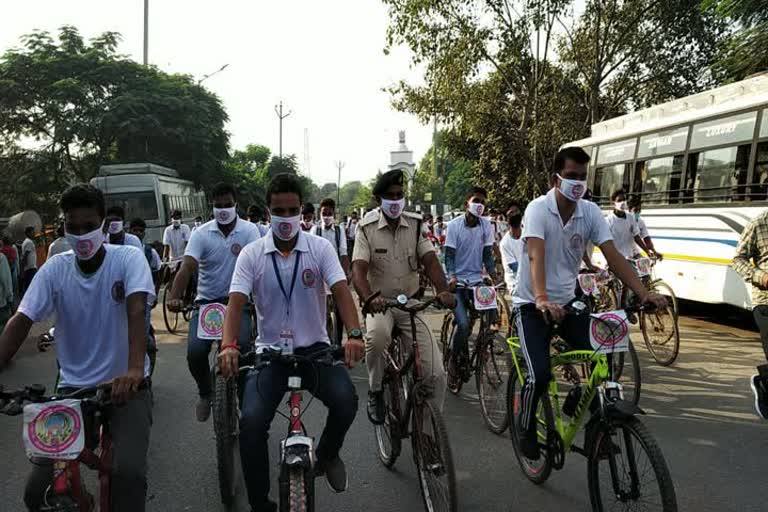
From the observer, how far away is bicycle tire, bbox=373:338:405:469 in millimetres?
4289

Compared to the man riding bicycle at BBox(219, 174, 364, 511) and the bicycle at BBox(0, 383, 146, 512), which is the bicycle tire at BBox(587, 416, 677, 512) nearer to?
the man riding bicycle at BBox(219, 174, 364, 511)

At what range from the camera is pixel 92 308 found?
3.06 meters

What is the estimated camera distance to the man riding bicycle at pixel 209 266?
5.00m

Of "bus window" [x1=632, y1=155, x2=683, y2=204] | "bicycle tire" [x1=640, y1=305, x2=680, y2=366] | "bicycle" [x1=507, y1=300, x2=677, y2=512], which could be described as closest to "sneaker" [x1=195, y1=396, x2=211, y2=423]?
"bicycle" [x1=507, y1=300, x2=677, y2=512]

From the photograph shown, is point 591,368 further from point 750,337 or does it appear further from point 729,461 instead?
point 750,337

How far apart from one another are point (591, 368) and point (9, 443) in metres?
4.35

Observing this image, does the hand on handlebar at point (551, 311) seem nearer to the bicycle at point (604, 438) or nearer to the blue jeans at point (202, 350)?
the bicycle at point (604, 438)

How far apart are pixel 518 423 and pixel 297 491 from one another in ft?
6.10

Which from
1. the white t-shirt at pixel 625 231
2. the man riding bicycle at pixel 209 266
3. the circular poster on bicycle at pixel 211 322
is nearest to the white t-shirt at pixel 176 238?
the man riding bicycle at pixel 209 266

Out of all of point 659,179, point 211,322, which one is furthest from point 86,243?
point 659,179

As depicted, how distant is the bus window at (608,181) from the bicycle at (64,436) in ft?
38.9

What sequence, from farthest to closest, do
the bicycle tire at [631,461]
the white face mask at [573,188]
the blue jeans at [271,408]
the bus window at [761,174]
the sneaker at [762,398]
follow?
the bus window at [761,174], the sneaker at [762,398], the white face mask at [573,188], the blue jeans at [271,408], the bicycle tire at [631,461]

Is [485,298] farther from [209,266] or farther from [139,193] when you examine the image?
[139,193]

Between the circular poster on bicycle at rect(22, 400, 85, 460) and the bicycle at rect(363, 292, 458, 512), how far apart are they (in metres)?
1.56
